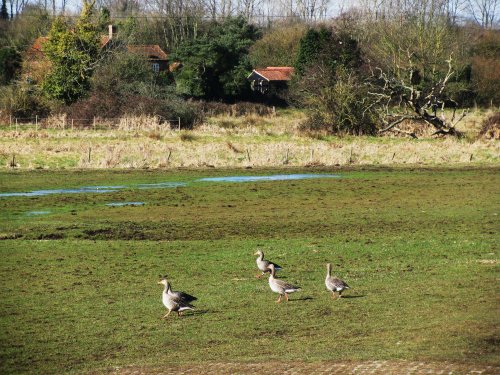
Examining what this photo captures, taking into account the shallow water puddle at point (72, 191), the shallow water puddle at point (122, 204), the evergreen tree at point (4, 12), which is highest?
the evergreen tree at point (4, 12)

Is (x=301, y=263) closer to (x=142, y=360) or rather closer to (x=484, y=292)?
(x=484, y=292)

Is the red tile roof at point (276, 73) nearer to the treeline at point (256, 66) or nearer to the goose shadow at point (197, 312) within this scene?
the treeline at point (256, 66)

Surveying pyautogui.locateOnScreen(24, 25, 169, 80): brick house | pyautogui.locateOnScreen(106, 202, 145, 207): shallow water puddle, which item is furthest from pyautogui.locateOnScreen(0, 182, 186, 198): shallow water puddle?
pyautogui.locateOnScreen(24, 25, 169, 80): brick house

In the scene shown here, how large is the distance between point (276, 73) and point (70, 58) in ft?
116

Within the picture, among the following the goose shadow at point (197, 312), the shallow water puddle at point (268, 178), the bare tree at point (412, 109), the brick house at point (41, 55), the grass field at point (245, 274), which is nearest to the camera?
the grass field at point (245, 274)

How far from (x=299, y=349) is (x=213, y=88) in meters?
83.1

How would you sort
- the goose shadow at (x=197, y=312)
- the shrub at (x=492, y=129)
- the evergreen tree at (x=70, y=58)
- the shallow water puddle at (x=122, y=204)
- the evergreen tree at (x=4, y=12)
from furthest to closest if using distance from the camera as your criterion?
the evergreen tree at (x=4, y=12)
the evergreen tree at (x=70, y=58)
the shrub at (x=492, y=129)
the shallow water puddle at (x=122, y=204)
the goose shadow at (x=197, y=312)

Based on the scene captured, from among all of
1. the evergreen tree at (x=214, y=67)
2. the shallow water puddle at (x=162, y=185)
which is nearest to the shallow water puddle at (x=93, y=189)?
the shallow water puddle at (x=162, y=185)

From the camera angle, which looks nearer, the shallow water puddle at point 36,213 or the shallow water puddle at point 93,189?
the shallow water puddle at point 36,213

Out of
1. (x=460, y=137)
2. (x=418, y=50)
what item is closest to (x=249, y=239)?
(x=460, y=137)

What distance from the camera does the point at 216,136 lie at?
64125 mm

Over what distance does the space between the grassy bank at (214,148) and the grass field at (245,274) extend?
9837mm

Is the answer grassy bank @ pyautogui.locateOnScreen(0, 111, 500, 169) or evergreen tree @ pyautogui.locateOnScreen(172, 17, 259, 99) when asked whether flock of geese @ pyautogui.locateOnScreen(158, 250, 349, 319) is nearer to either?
grassy bank @ pyautogui.locateOnScreen(0, 111, 500, 169)

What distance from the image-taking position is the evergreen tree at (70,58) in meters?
81.7
